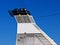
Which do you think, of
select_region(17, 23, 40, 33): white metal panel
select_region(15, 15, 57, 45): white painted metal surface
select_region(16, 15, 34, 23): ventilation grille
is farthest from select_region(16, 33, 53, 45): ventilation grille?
select_region(16, 15, 34, 23): ventilation grille

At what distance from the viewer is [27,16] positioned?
334 feet

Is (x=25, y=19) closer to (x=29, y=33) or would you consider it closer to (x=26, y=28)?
(x=26, y=28)

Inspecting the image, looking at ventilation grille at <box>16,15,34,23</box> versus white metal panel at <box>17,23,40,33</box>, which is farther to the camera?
white metal panel at <box>17,23,40,33</box>

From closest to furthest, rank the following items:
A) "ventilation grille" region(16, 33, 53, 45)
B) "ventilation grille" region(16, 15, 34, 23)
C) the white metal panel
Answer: "ventilation grille" region(16, 33, 53, 45)
"ventilation grille" region(16, 15, 34, 23)
the white metal panel

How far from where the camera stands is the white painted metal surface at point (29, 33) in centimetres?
10125

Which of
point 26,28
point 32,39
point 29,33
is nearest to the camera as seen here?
point 32,39

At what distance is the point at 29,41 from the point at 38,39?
3.67 feet

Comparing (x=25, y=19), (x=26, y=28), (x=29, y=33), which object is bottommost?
(x=29, y=33)

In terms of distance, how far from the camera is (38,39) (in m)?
102

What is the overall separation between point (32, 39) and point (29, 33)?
2.90 feet

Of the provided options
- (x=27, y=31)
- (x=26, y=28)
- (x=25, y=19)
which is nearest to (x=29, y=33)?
(x=27, y=31)

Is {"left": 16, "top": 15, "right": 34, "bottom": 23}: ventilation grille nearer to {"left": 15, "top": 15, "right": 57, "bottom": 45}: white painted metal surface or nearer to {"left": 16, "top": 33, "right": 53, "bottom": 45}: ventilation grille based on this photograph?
{"left": 15, "top": 15, "right": 57, "bottom": 45}: white painted metal surface

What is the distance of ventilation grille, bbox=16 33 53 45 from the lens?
101m

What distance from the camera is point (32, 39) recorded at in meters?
102
